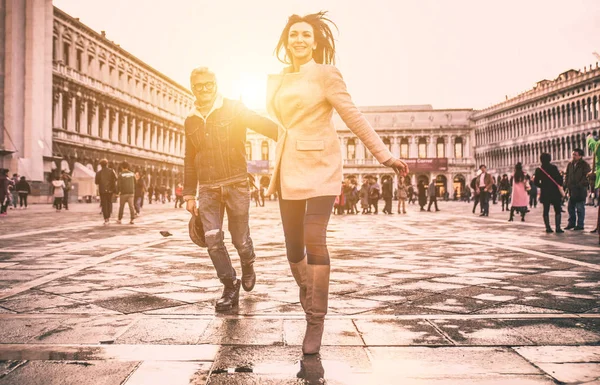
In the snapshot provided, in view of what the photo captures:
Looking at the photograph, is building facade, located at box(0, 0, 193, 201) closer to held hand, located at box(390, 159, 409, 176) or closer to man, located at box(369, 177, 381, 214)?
man, located at box(369, 177, 381, 214)

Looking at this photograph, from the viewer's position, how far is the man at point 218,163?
3.67m

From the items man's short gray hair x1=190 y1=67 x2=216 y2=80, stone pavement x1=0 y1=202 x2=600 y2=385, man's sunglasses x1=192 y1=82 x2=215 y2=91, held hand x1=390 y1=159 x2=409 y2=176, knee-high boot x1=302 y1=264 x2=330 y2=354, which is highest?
man's short gray hair x1=190 y1=67 x2=216 y2=80

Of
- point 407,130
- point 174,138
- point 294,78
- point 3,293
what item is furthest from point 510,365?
point 407,130

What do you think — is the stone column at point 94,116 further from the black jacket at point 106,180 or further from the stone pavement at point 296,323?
the stone pavement at point 296,323

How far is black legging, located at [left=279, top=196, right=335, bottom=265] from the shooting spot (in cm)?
274

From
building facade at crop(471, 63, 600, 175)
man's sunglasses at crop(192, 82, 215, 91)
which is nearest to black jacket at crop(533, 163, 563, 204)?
man's sunglasses at crop(192, 82, 215, 91)

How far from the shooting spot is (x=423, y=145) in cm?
7725

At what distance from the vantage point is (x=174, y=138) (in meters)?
56.2

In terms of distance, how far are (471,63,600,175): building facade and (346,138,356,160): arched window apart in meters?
16.3

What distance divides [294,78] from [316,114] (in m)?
0.23

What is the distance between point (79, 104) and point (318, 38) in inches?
1478

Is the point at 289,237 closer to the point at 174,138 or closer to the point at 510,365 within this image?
the point at 510,365

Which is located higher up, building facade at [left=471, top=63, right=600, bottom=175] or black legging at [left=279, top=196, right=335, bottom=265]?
building facade at [left=471, top=63, right=600, bottom=175]

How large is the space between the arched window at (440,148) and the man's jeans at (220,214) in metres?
75.2
